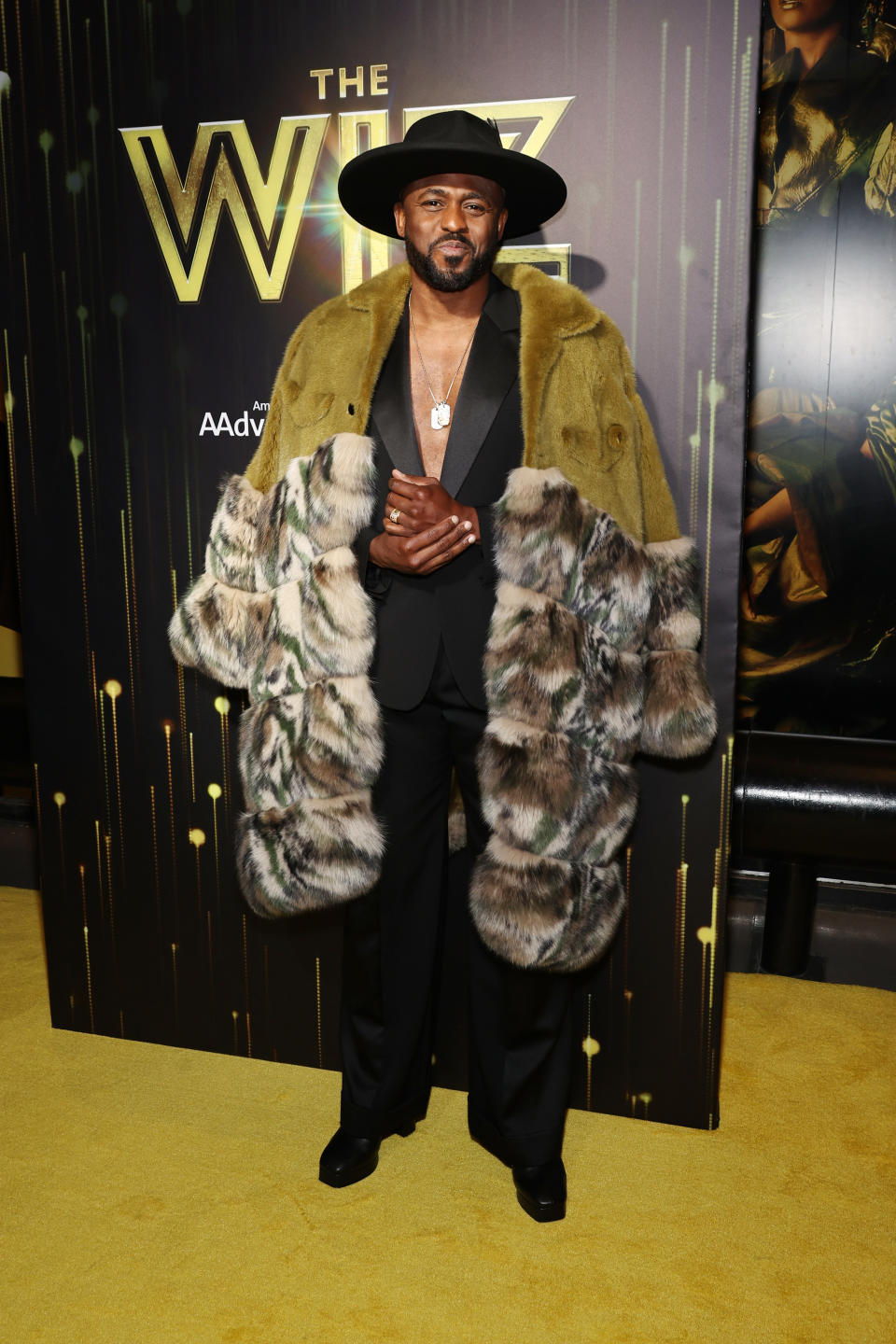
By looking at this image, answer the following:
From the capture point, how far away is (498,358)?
1.97 metres

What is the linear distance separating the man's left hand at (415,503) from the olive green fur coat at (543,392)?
0.18m

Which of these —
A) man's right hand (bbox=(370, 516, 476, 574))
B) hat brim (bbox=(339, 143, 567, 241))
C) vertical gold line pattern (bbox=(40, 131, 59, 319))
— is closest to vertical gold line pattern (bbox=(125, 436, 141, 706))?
vertical gold line pattern (bbox=(40, 131, 59, 319))

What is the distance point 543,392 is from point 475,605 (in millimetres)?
384

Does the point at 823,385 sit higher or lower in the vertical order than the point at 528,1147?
higher

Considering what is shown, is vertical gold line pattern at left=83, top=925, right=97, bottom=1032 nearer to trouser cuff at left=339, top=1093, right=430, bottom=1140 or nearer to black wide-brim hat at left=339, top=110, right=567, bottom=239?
trouser cuff at left=339, top=1093, right=430, bottom=1140

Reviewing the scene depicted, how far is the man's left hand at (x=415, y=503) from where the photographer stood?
5.94 ft

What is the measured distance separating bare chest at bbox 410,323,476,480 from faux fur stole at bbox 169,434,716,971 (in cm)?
11

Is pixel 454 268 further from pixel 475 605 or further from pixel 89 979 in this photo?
pixel 89 979

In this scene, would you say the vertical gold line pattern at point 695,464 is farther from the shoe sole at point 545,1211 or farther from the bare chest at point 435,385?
the shoe sole at point 545,1211

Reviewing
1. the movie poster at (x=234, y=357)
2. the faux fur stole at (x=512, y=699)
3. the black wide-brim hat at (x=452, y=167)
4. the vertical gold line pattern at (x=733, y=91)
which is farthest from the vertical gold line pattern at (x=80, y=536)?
the vertical gold line pattern at (x=733, y=91)

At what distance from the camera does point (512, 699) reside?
74.8 inches

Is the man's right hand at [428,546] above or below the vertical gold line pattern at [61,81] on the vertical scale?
below

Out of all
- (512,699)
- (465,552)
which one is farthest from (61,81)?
(512,699)

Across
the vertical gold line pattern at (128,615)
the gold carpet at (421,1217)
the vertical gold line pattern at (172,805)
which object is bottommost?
the gold carpet at (421,1217)
